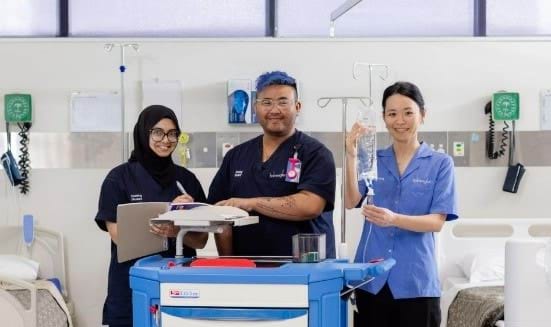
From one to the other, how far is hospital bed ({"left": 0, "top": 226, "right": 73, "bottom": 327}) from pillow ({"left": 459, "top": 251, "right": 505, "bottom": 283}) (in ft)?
6.87

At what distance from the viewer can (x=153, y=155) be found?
8.65 feet

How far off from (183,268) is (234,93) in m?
2.35

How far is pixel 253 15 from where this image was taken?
4.63 metres

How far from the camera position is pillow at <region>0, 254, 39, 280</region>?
13.2 ft

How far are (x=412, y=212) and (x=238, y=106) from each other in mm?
1974

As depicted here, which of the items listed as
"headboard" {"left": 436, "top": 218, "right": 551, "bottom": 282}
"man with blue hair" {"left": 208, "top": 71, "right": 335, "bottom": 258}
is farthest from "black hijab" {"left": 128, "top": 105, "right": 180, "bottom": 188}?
"headboard" {"left": 436, "top": 218, "right": 551, "bottom": 282}

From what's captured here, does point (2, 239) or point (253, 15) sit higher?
point (253, 15)

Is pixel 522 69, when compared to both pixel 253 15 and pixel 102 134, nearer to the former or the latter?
pixel 253 15

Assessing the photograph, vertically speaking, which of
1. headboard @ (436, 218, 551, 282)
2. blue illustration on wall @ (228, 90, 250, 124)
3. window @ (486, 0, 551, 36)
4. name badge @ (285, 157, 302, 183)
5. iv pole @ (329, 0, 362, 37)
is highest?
window @ (486, 0, 551, 36)

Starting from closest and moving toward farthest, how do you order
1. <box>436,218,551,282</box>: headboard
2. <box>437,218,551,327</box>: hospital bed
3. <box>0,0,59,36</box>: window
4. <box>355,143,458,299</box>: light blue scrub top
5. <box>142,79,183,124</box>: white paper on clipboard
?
1. <box>355,143,458,299</box>: light blue scrub top
2. <box>437,218,551,327</box>: hospital bed
3. <box>436,218,551,282</box>: headboard
4. <box>142,79,183,124</box>: white paper on clipboard
5. <box>0,0,59,36</box>: window

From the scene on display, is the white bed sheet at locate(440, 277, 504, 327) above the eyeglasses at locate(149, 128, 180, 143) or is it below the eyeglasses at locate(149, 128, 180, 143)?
below

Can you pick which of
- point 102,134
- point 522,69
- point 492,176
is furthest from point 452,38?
point 102,134

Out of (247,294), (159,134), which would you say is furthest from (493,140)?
(247,294)

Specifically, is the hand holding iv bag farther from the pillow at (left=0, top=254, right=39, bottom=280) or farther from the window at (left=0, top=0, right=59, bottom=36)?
the window at (left=0, top=0, right=59, bottom=36)
